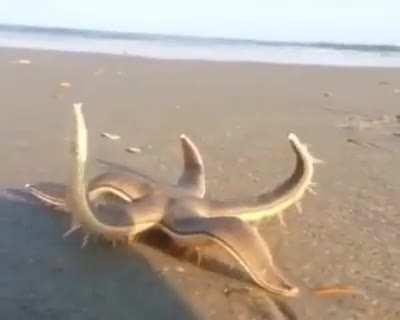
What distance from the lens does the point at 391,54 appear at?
13.0 m

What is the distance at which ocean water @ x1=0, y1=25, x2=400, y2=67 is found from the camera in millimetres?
12227

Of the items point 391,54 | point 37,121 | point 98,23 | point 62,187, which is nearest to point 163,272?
point 62,187

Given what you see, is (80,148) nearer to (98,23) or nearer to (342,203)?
(342,203)

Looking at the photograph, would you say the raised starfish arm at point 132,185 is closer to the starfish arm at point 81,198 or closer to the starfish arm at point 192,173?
the starfish arm at point 192,173

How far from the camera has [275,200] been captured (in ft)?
12.0

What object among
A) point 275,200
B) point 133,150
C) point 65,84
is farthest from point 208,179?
point 65,84

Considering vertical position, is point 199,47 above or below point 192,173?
below

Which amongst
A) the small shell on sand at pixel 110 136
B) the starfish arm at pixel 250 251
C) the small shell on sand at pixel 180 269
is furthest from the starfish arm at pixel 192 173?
the small shell on sand at pixel 110 136

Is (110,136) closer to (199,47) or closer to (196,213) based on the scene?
(196,213)

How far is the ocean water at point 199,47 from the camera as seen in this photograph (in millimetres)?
12227

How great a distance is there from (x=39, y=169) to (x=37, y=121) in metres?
1.61

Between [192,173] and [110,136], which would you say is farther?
[110,136]

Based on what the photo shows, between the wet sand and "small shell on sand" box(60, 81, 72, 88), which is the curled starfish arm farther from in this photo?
"small shell on sand" box(60, 81, 72, 88)

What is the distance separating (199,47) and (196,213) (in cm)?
994
